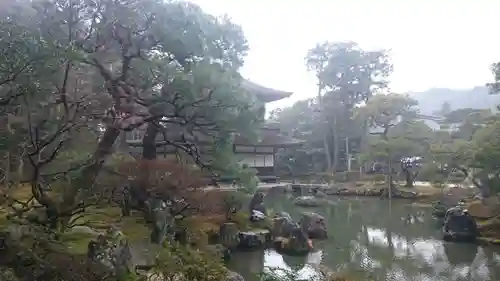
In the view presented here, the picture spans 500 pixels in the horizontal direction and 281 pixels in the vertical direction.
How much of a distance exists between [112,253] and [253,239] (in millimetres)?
5581

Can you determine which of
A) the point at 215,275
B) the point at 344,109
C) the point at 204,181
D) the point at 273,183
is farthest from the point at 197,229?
the point at 344,109

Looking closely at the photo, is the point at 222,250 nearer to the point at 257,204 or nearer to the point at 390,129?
A: the point at 257,204

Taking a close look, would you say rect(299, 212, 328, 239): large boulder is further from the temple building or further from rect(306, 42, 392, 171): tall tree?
rect(306, 42, 392, 171): tall tree

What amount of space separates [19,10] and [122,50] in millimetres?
1824

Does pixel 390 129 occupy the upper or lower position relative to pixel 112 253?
upper

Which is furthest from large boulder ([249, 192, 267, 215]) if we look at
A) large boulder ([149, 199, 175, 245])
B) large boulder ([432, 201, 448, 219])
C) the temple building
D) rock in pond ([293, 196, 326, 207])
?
rock in pond ([293, 196, 326, 207])

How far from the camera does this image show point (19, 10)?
218 inches

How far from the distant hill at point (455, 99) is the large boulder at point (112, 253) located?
56.0 meters

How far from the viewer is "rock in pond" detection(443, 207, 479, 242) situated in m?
12.5

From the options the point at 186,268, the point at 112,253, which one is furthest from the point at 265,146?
the point at 186,268

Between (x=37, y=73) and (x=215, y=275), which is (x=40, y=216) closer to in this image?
(x=37, y=73)

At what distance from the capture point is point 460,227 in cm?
1282

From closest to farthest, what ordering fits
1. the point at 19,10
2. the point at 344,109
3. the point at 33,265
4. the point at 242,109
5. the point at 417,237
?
the point at 33,265 → the point at 19,10 → the point at 242,109 → the point at 417,237 → the point at 344,109

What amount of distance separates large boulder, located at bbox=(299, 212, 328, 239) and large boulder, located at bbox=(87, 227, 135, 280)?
6939mm
